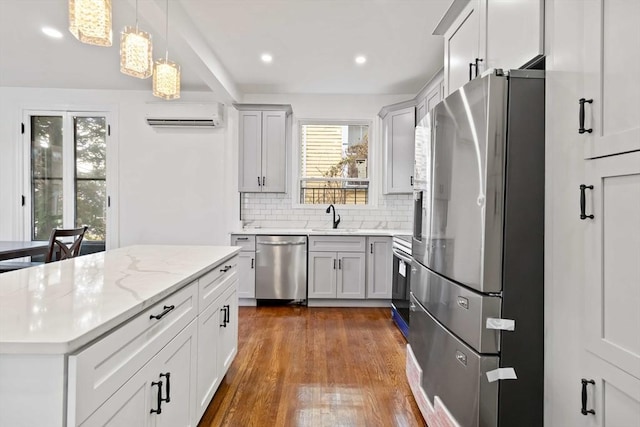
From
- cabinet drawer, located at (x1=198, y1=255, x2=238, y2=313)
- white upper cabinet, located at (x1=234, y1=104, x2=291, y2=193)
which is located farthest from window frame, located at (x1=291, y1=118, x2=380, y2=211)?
cabinet drawer, located at (x1=198, y1=255, x2=238, y2=313)

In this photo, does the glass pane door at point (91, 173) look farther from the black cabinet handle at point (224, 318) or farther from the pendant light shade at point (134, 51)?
the black cabinet handle at point (224, 318)

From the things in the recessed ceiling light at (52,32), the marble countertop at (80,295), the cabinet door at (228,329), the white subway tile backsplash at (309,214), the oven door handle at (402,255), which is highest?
the recessed ceiling light at (52,32)

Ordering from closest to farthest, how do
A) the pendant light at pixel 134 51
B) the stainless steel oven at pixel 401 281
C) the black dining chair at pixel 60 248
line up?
the pendant light at pixel 134 51 < the black dining chair at pixel 60 248 < the stainless steel oven at pixel 401 281

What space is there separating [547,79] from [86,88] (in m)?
5.17

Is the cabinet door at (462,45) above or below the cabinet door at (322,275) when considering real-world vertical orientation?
above

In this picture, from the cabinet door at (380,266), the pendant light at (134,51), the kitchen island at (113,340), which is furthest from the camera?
the cabinet door at (380,266)

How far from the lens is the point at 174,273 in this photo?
146 cm

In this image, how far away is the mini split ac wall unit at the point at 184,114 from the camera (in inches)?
162

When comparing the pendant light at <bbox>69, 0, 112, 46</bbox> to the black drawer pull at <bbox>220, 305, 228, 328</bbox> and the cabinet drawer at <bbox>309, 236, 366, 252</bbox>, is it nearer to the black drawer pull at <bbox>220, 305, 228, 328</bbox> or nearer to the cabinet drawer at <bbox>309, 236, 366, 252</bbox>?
the black drawer pull at <bbox>220, 305, 228, 328</bbox>

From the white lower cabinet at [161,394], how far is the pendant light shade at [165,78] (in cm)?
158

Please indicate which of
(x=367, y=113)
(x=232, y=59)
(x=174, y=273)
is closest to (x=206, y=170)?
(x=232, y=59)

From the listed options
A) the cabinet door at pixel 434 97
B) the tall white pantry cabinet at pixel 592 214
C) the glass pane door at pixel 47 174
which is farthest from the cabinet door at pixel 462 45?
the glass pane door at pixel 47 174

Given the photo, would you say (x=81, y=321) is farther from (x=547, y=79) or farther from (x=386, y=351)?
(x=386, y=351)

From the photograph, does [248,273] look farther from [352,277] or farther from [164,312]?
[164,312]
